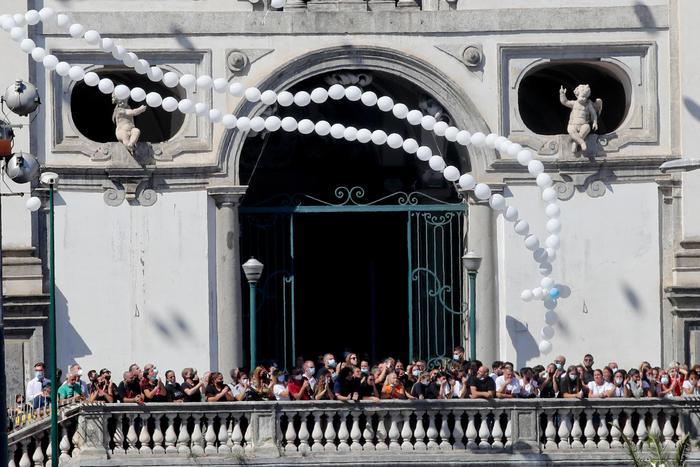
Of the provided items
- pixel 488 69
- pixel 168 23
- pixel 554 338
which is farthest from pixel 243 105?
pixel 554 338

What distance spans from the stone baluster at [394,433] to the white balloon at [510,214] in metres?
5.45

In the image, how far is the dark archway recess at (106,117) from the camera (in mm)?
38656

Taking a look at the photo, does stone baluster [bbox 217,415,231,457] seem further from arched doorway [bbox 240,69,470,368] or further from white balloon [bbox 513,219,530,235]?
white balloon [bbox 513,219,530,235]

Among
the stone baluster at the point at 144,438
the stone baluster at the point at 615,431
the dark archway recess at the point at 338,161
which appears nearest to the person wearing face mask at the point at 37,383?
the stone baluster at the point at 144,438

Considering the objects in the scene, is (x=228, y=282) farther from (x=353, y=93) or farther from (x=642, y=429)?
(x=642, y=429)

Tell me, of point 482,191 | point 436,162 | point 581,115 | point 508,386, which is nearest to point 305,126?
point 436,162

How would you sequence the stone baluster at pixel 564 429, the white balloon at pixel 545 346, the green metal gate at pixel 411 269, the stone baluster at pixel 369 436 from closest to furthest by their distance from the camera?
the stone baluster at pixel 369 436
the stone baluster at pixel 564 429
the white balloon at pixel 545 346
the green metal gate at pixel 411 269

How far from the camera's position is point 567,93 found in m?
40.0

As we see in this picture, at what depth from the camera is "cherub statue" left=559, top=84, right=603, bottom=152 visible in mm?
36406

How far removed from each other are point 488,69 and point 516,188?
2.21 meters

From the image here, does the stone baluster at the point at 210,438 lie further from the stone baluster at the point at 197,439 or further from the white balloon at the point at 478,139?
the white balloon at the point at 478,139

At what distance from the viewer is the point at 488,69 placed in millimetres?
36469

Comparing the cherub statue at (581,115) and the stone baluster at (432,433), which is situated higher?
the cherub statue at (581,115)

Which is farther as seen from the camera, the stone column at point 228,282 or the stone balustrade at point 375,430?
the stone column at point 228,282
